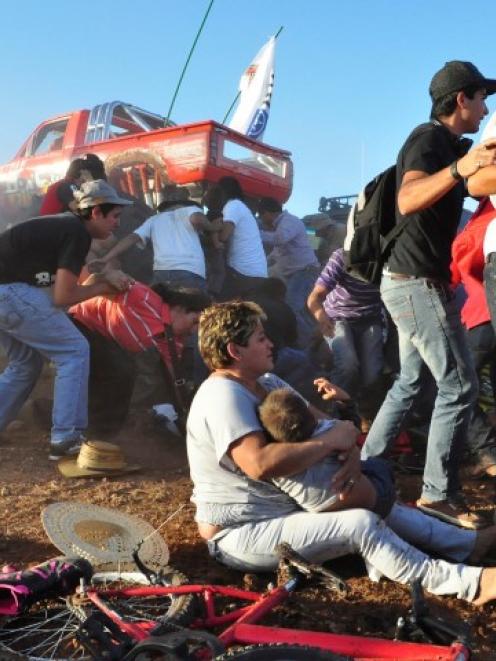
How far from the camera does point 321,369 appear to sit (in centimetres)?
617

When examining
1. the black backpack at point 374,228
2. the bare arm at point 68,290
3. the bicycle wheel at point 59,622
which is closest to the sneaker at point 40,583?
the bicycle wheel at point 59,622

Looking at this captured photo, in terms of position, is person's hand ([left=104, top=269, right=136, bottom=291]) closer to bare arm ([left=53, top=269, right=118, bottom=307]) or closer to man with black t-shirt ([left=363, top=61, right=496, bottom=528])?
bare arm ([left=53, top=269, right=118, bottom=307])

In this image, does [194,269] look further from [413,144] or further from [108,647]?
[108,647]

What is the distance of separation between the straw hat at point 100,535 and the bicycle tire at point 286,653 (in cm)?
115

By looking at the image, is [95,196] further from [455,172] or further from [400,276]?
[455,172]

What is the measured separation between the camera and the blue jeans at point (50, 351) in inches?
192

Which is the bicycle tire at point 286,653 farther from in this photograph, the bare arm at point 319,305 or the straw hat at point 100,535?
the bare arm at point 319,305

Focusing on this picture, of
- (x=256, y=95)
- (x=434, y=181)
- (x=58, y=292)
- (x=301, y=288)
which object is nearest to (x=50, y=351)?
(x=58, y=292)

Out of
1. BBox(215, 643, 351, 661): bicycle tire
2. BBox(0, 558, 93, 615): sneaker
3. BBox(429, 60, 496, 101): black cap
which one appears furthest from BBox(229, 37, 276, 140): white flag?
BBox(215, 643, 351, 661): bicycle tire

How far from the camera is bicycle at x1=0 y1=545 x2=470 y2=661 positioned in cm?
194

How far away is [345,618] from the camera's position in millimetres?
2682

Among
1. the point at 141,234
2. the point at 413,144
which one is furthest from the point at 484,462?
the point at 141,234

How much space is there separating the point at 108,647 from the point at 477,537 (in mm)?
1755

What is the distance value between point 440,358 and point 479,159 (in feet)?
3.41
